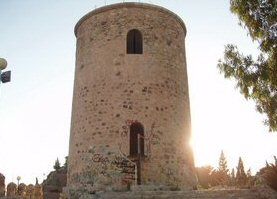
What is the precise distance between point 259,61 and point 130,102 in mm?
5545

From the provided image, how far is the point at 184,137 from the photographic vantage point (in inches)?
618

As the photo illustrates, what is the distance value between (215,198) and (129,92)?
6.48m

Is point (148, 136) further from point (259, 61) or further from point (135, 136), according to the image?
point (259, 61)

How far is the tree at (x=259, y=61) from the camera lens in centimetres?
1093

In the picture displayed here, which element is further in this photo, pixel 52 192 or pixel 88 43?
pixel 52 192

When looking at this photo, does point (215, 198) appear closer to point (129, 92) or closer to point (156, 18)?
point (129, 92)

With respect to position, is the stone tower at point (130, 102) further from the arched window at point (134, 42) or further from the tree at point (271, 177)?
the tree at point (271, 177)

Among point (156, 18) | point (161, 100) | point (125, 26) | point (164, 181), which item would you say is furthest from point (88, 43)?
point (164, 181)

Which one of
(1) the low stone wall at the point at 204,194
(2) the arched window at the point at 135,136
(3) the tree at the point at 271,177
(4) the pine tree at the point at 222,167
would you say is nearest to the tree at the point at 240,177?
(4) the pine tree at the point at 222,167

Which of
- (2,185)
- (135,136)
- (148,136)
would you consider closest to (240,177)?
(148,136)

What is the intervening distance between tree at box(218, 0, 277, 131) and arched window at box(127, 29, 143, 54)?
4.93 meters

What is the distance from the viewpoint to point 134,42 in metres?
16.2

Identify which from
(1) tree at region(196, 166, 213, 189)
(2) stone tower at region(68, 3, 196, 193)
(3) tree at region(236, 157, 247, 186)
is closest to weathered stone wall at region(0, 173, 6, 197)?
(2) stone tower at region(68, 3, 196, 193)

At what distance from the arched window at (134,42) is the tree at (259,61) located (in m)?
4.93
